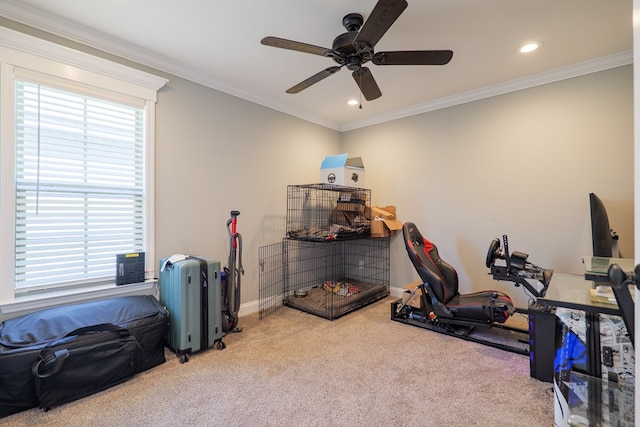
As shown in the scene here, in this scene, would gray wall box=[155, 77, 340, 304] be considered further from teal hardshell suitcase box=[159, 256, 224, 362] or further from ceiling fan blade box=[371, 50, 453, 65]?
ceiling fan blade box=[371, 50, 453, 65]

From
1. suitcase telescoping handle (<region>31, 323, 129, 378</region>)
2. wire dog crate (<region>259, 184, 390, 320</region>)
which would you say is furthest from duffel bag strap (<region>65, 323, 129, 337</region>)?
wire dog crate (<region>259, 184, 390, 320</region>)

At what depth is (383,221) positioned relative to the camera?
3.86 meters

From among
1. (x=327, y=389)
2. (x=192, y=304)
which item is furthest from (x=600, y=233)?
(x=192, y=304)

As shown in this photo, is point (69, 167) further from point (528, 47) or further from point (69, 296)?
point (528, 47)

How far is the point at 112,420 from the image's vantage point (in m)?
1.65

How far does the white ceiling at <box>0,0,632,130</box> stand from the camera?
78.1 inches

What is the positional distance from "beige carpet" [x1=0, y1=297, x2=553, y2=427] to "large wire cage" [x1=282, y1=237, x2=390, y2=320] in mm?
832

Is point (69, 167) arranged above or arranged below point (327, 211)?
above

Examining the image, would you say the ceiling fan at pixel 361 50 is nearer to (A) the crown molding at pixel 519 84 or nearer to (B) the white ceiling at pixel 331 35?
(B) the white ceiling at pixel 331 35

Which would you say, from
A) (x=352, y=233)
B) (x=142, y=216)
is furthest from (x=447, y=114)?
(x=142, y=216)

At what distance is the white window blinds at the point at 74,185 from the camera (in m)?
2.10

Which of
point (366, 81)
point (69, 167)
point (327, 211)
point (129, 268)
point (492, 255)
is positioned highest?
point (366, 81)

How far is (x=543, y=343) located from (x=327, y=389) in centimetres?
159

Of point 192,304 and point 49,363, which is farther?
point 192,304
